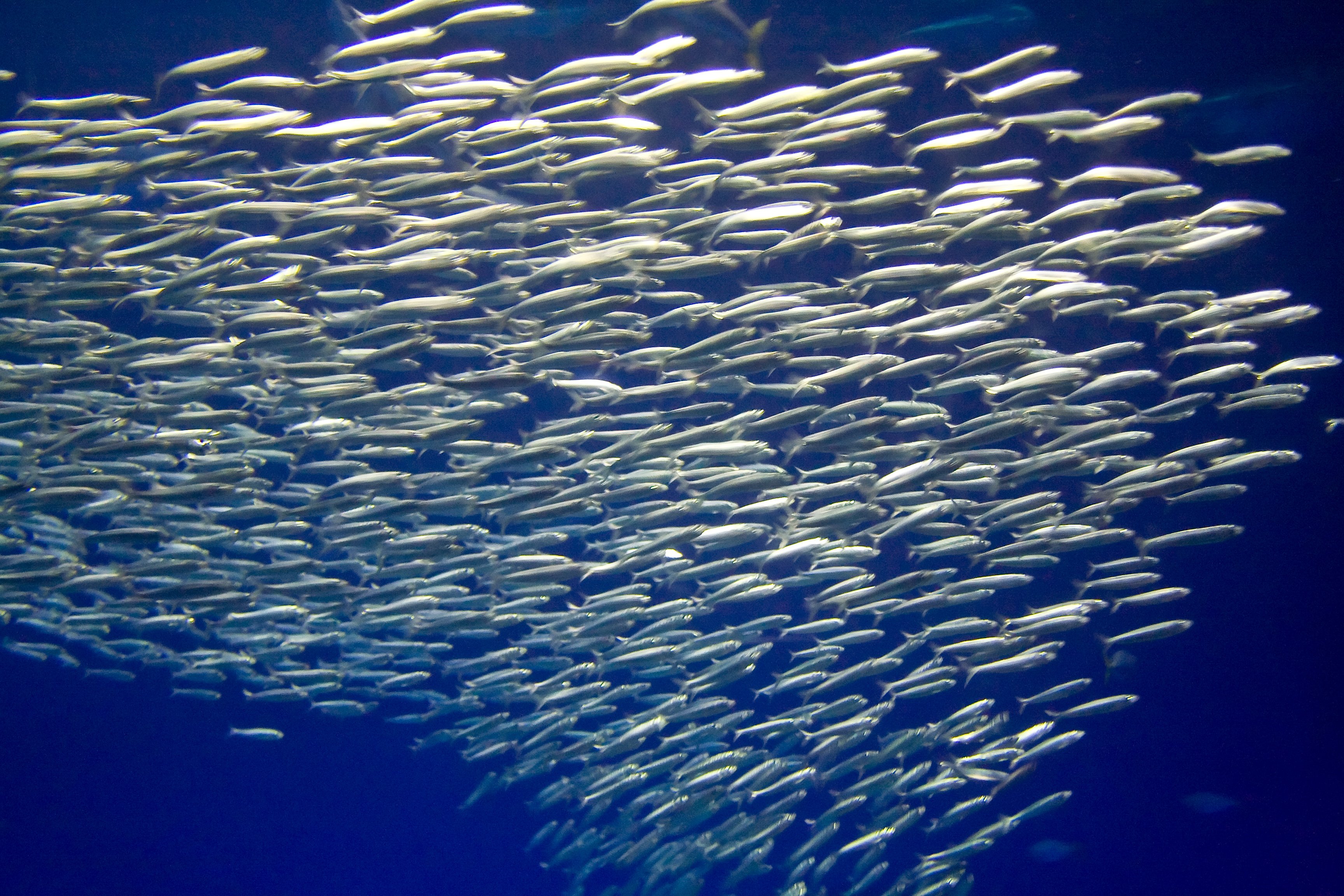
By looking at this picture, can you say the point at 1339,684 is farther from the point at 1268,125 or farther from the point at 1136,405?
the point at 1268,125

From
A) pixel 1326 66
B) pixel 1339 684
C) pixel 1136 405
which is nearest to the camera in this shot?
pixel 1326 66

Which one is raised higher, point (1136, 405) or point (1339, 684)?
point (1136, 405)

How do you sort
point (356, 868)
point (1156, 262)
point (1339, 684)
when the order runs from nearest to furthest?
point (1156, 262) < point (1339, 684) < point (356, 868)

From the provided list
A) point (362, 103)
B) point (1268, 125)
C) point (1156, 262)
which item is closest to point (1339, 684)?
point (1268, 125)

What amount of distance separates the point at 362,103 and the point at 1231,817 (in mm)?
20114

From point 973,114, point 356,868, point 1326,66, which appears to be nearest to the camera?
point 973,114

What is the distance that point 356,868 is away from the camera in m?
17.0

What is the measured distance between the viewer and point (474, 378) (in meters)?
5.17

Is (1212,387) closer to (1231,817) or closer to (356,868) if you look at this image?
(1231,817)

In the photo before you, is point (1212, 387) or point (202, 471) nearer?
point (202, 471)

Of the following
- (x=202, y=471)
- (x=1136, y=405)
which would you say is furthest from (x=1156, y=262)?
(x=202, y=471)

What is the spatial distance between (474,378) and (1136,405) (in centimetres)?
786

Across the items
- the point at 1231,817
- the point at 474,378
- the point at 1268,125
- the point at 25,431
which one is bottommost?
the point at 1231,817

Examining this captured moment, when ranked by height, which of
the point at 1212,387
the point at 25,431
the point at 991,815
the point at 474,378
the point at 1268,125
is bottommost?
the point at 991,815
